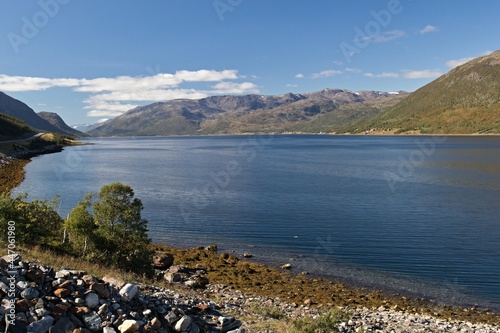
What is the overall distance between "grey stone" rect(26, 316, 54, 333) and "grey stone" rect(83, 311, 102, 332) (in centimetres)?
112

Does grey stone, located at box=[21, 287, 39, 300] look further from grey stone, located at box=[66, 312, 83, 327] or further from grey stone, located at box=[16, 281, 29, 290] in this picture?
grey stone, located at box=[66, 312, 83, 327]

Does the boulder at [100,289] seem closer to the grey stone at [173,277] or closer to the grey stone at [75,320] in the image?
the grey stone at [75,320]

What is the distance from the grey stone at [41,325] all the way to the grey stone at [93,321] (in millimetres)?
1123

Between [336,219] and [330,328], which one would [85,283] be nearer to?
[330,328]

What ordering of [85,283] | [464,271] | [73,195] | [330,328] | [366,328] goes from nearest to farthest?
1. [85,283]
2. [330,328]
3. [366,328]
4. [464,271]
5. [73,195]

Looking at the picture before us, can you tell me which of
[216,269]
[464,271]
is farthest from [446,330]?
[216,269]

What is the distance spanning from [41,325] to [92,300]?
1.85 metres

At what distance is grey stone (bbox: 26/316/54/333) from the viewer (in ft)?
39.6

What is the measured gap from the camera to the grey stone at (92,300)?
45.0ft

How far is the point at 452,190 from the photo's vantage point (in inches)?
3120

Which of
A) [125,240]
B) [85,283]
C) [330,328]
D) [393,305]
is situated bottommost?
[393,305]

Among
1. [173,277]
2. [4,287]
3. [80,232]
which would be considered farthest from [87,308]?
[173,277]

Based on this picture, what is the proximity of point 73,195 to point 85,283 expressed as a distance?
6791cm

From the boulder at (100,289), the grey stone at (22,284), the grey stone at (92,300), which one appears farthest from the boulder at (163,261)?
the grey stone at (22,284)
